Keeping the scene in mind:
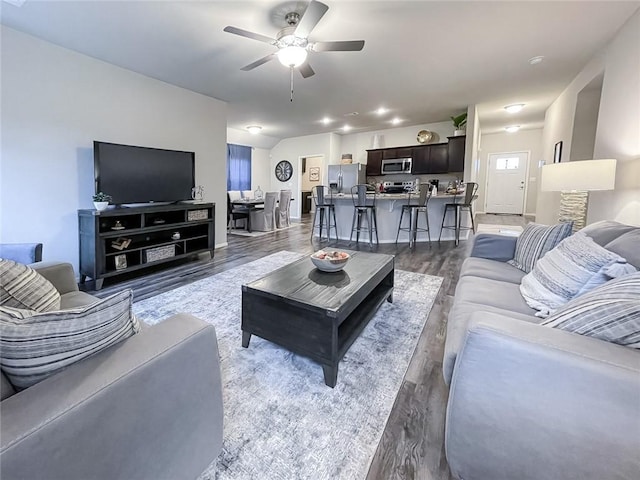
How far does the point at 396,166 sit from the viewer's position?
25.1 ft

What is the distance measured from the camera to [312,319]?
1697mm

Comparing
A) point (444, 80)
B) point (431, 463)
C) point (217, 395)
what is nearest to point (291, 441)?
point (217, 395)

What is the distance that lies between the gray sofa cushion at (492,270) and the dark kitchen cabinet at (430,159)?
5.02m

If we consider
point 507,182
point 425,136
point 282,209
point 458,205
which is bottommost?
point 282,209

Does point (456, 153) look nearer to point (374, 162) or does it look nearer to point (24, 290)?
point (374, 162)

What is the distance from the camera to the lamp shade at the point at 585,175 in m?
2.42

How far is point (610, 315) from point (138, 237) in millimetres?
4517

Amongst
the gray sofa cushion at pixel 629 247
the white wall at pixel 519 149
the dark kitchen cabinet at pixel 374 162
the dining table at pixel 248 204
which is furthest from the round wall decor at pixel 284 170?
the gray sofa cushion at pixel 629 247

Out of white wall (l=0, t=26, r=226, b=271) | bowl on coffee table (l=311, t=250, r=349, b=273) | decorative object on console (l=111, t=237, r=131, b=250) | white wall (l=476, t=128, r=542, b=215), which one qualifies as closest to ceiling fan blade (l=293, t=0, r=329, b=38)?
bowl on coffee table (l=311, t=250, r=349, b=273)

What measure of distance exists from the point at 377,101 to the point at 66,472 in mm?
5770

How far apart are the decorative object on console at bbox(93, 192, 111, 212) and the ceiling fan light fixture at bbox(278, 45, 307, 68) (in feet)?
8.18

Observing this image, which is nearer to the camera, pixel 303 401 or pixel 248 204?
pixel 303 401

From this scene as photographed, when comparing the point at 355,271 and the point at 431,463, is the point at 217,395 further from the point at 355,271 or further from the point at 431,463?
the point at 355,271

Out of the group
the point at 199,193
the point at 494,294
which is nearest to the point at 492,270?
the point at 494,294
